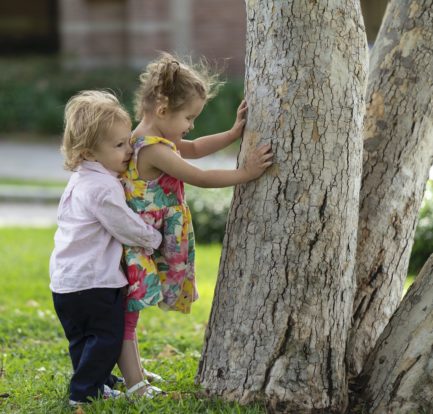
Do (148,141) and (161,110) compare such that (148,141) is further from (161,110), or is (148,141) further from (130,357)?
(130,357)

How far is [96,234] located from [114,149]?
349 mm

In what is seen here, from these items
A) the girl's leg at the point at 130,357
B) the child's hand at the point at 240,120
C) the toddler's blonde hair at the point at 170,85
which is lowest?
the girl's leg at the point at 130,357

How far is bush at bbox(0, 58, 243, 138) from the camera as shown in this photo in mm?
17953

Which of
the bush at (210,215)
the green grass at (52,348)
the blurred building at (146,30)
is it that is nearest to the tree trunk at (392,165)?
the green grass at (52,348)

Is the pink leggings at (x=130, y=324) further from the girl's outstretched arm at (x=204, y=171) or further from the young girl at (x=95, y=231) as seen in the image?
the girl's outstretched arm at (x=204, y=171)

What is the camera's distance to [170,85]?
3783mm

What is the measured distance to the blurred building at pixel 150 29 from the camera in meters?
19.2

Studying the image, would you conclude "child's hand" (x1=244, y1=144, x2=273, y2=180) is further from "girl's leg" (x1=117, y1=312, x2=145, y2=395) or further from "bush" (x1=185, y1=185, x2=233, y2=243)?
"bush" (x1=185, y1=185, x2=233, y2=243)

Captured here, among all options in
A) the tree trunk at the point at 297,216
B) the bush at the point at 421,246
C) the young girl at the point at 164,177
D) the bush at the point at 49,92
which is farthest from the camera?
the bush at the point at 49,92

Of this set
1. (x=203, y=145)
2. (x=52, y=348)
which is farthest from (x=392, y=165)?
(x=52, y=348)

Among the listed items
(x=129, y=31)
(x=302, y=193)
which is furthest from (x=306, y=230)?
(x=129, y=31)

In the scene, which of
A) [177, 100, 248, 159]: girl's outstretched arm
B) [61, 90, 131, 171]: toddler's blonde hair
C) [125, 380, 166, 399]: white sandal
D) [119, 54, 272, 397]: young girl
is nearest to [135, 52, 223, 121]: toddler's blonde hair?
[119, 54, 272, 397]: young girl

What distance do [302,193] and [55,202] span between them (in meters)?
8.94

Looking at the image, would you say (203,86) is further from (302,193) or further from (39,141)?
(39,141)
